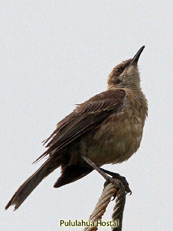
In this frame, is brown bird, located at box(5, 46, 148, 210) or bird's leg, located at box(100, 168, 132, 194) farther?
brown bird, located at box(5, 46, 148, 210)

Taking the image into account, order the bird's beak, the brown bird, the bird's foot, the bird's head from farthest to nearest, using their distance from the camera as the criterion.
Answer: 1. the bird's beak
2. the bird's head
3. the brown bird
4. the bird's foot

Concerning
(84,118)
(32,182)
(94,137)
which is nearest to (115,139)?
(94,137)

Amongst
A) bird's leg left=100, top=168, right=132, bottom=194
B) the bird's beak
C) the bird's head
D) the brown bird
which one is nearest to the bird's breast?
the brown bird

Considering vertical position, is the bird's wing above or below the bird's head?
below

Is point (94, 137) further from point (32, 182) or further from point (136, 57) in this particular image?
point (136, 57)

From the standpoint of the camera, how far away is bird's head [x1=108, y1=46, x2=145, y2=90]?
8000mm

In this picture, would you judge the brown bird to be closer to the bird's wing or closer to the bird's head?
the bird's wing

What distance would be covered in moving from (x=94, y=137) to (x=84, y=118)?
33 centimetres

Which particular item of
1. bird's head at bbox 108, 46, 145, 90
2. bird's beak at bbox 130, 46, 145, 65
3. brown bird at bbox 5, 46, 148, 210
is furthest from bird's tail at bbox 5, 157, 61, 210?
bird's beak at bbox 130, 46, 145, 65

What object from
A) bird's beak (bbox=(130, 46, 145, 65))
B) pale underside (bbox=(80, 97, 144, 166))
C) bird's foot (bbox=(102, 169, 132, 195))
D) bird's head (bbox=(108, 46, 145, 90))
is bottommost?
bird's foot (bbox=(102, 169, 132, 195))

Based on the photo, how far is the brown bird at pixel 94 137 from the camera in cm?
652

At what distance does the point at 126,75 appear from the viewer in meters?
8.17

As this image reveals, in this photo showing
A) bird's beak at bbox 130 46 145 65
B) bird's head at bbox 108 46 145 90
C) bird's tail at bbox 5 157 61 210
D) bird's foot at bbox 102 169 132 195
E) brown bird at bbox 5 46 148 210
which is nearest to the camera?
bird's tail at bbox 5 157 61 210

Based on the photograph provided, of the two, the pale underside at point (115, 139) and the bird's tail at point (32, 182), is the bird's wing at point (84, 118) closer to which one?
the pale underside at point (115, 139)
